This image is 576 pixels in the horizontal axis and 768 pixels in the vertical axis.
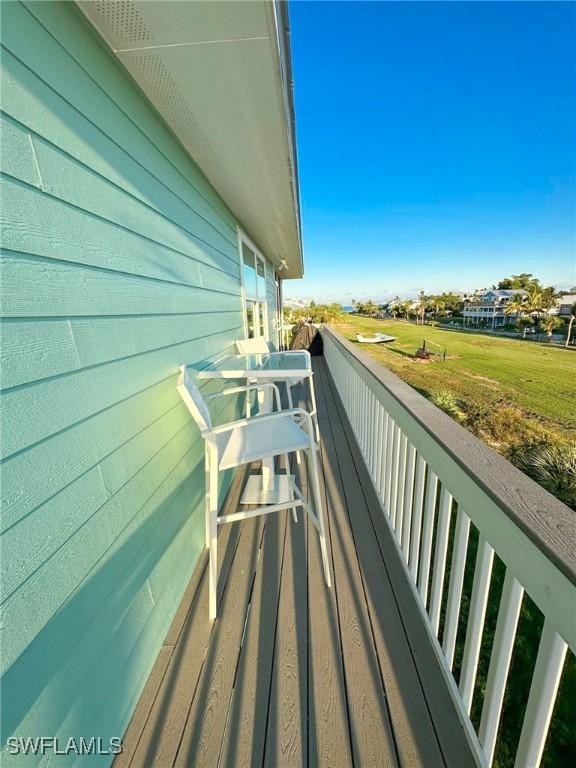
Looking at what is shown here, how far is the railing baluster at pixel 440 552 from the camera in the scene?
1.16 metres

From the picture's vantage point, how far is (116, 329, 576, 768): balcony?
744mm

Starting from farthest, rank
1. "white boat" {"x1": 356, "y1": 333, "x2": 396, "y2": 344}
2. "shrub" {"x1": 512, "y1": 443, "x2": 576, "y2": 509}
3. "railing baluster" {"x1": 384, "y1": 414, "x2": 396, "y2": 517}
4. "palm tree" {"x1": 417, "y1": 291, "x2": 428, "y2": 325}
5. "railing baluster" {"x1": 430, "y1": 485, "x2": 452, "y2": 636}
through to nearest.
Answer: "palm tree" {"x1": 417, "y1": 291, "x2": 428, "y2": 325} → "white boat" {"x1": 356, "y1": 333, "x2": 396, "y2": 344} → "shrub" {"x1": 512, "y1": 443, "x2": 576, "y2": 509} → "railing baluster" {"x1": 384, "y1": 414, "x2": 396, "y2": 517} → "railing baluster" {"x1": 430, "y1": 485, "x2": 452, "y2": 636}

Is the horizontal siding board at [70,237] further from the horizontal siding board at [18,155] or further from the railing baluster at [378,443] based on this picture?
the railing baluster at [378,443]

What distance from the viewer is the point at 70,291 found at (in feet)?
3.03

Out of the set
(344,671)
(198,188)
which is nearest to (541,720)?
(344,671)

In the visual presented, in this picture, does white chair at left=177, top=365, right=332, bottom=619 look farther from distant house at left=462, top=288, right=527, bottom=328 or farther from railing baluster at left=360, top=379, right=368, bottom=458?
distant house at left=462, top=288, right=527, bottom=328

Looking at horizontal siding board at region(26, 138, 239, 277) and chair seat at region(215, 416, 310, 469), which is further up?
horizontal siding board at region(26, 138, 239, 277)

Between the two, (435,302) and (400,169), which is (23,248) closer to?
(400,169)

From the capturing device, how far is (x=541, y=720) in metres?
0.71

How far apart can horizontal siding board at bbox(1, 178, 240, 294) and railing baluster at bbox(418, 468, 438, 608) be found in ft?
4.83

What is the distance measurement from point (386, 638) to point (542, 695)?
28.8 inches

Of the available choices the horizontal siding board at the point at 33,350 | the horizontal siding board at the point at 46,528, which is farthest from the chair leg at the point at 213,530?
the horizontal siding board at the point at 33,350

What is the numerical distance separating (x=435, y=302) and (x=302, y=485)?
244 feet

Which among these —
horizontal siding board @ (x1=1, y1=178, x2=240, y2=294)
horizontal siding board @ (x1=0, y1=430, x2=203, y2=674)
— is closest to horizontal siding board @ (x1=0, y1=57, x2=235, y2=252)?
horizontal siding board @ (x1=1, y1=178, x2=240, y2=294)
